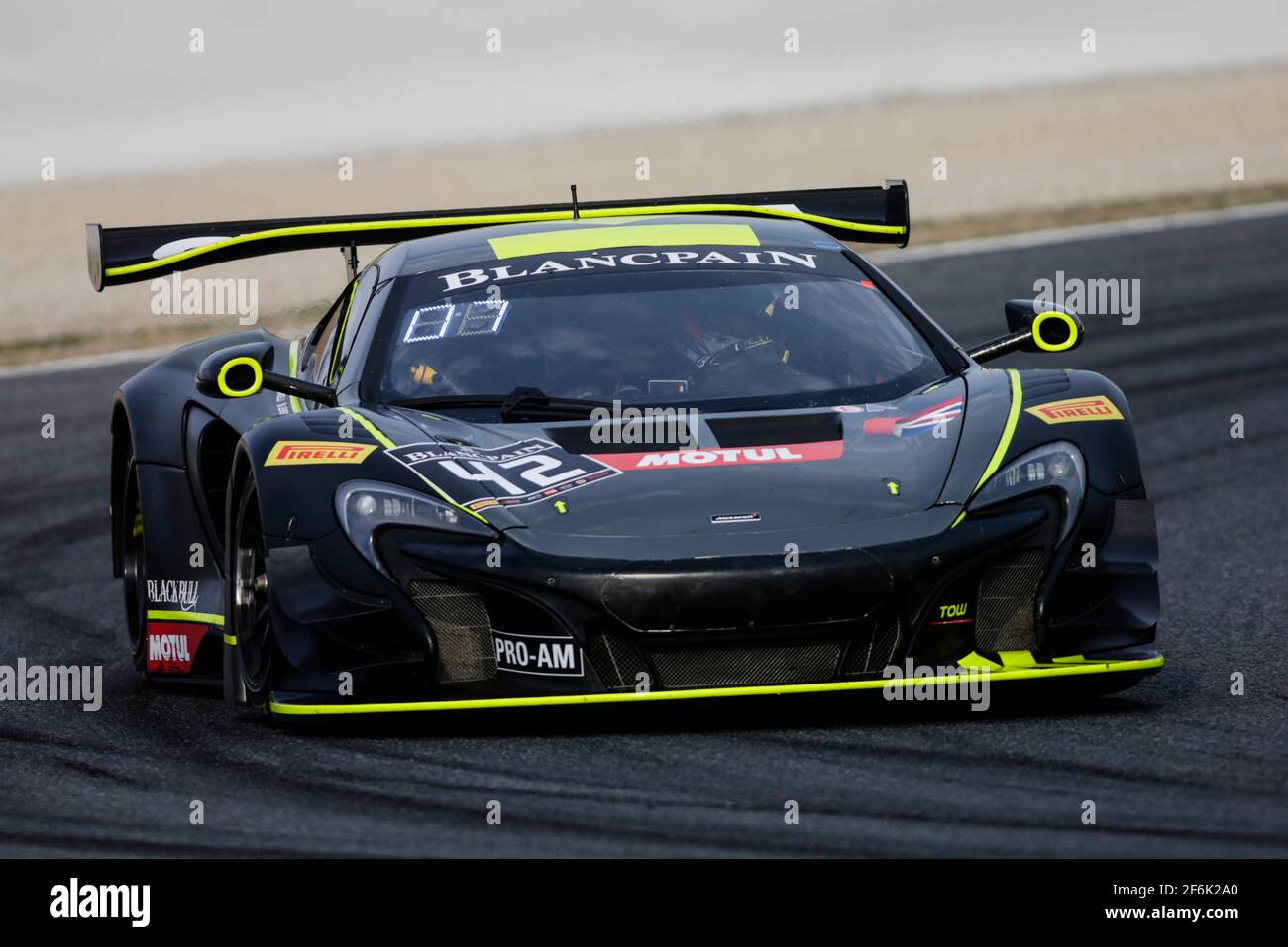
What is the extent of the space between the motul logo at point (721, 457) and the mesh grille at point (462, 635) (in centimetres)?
53

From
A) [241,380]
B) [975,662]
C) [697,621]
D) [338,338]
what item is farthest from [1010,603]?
[338,338]

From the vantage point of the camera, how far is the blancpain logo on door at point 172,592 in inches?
258

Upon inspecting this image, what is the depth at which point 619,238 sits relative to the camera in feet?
22.1

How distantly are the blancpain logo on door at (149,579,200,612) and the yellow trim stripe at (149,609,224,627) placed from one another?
23 mm

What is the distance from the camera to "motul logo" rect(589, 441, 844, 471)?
532cm

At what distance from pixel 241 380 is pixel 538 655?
60.1 inches

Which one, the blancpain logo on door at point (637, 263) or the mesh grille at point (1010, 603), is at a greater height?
the blancpain logo on door at point (637, 263)

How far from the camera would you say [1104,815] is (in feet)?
13.9

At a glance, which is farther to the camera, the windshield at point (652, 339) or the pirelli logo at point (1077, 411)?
the windshield at point (652, 339)

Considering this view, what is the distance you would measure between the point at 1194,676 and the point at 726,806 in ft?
6.60

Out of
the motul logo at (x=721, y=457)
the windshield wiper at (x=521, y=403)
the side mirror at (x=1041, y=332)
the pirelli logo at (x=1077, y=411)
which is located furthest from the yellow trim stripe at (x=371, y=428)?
the side mirror at (x=1041, y=332)
